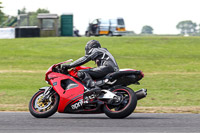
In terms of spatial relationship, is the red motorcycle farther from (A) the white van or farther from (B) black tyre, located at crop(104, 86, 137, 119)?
(A) the white van

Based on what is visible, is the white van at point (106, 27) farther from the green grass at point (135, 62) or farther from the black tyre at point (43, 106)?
the black tyre at point (43, 106)

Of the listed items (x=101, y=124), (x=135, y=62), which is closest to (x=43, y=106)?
(x=101, y=124)

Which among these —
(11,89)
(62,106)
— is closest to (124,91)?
(62,106)

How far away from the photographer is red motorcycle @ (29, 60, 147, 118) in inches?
334

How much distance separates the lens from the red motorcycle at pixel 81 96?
848cm

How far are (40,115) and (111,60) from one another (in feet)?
5.70

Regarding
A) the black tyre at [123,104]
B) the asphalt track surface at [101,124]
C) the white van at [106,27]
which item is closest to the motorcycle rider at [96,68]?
the black tyre at [123,104]

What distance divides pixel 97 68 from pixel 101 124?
1.42 metres

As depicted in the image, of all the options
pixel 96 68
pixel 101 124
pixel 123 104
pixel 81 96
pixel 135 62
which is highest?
pixel 96 68

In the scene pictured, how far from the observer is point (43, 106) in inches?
346

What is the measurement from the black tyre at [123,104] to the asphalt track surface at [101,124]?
0.51 ft

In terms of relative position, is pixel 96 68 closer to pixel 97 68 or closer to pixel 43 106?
pixel 97 68

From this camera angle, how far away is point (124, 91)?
27.8 feet

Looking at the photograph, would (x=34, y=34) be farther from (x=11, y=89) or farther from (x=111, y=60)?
(x=111, y=60)
